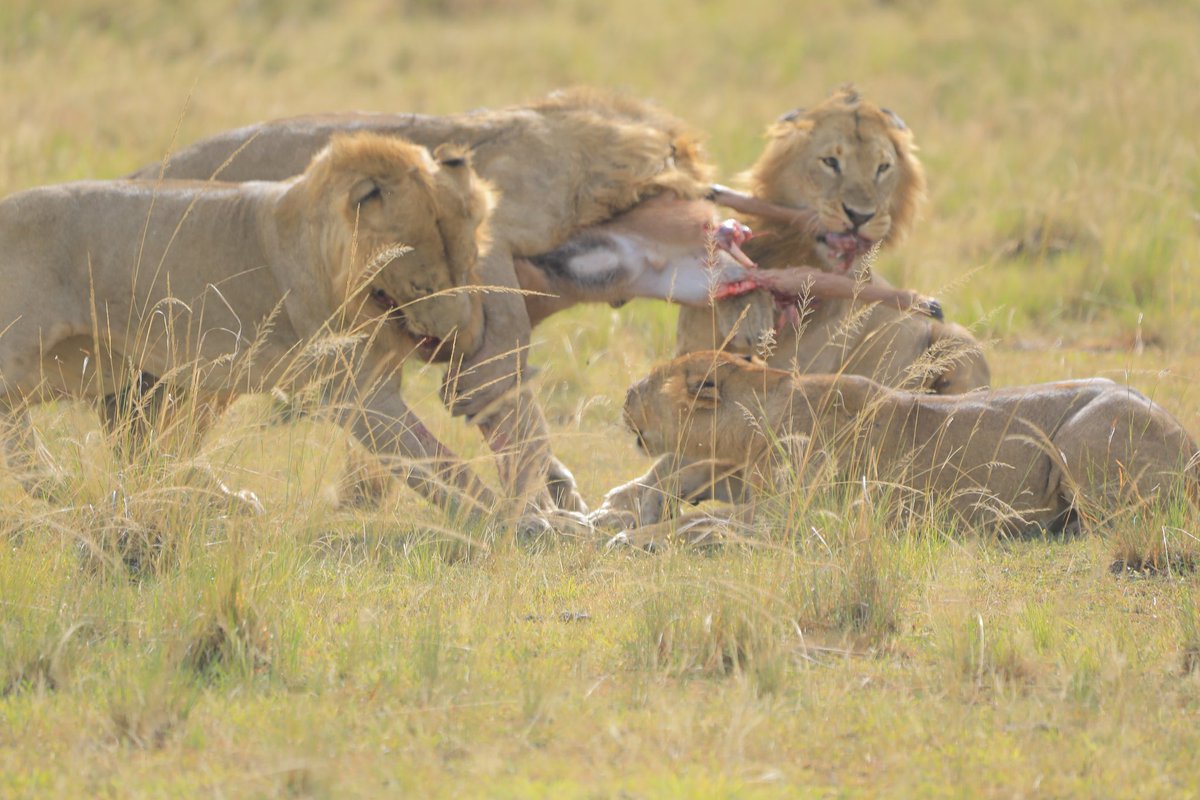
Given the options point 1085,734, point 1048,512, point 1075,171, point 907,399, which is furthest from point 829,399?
point 1075,171

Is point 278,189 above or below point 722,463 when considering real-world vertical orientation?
above

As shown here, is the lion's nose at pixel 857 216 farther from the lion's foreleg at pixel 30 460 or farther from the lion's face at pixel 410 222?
the lion's foreleg at pixel 30 460

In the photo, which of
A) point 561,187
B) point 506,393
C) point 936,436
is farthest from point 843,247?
point 506,393

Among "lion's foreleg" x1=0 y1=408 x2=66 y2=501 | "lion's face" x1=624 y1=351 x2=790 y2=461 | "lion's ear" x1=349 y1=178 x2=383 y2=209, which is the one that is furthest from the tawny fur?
"lion's foreleg" x1=0 y1=408 x2=66 y2=501

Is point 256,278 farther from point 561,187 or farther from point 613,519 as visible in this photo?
point 613,519

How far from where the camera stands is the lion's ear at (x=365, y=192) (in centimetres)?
550

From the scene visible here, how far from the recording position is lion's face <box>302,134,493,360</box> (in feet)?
18.1

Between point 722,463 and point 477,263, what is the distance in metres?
1.09

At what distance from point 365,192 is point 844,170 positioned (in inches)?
89.5

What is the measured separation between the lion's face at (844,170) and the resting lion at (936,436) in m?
1.17

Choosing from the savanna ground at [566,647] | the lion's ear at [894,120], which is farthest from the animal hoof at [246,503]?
the lion's ear at [894,120]

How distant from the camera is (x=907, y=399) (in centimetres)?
589

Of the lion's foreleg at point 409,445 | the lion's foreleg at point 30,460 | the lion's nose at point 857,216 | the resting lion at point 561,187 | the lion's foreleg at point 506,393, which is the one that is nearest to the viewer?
the lion's foreleg at point 30,460

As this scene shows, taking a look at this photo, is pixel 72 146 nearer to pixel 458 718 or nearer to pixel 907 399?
pixel 907 399
